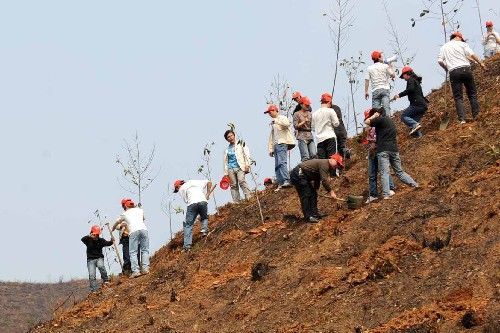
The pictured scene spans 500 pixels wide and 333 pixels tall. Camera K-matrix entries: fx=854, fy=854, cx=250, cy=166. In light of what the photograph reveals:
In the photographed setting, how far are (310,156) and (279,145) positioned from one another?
664 millimetres

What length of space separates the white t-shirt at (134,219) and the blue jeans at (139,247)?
9 cm

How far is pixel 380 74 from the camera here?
1705cm

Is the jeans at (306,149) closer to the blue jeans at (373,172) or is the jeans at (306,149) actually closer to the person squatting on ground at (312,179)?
the person squatting on ground at (312,179)

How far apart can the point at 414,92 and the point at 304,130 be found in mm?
2292

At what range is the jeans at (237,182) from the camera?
17859mm

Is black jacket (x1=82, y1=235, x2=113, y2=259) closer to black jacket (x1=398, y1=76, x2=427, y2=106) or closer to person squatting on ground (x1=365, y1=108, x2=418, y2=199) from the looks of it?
person squatting on ground (x1=365, y1=108, x2=418, y2=199)

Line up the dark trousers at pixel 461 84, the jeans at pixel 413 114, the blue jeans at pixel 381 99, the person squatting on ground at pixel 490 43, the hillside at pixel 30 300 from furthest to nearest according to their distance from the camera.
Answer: the hillside at pixel 30 300, the person squatting on ground at pixel 490 43, the blue jeans at pixel 381 99, the jeans at pixel 413 114, the dark trousers at pixel 461 84

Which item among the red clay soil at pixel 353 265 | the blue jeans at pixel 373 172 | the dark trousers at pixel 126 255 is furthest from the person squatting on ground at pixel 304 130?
the dark trousers at pixel 126 255

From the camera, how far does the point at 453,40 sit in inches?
662

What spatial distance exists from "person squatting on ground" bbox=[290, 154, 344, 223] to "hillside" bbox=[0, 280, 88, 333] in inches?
818

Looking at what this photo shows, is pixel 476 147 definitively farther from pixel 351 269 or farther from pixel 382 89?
pixel 351 269

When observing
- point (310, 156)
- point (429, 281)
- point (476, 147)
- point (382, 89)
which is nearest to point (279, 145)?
point (310, 156)

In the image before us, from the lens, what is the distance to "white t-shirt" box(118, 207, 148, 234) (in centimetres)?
1672

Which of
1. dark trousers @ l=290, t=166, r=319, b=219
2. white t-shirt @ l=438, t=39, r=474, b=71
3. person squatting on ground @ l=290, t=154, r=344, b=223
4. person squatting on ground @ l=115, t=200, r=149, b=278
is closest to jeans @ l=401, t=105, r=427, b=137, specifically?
white t-shirt @ l=438, t=39, r=474, b=71
